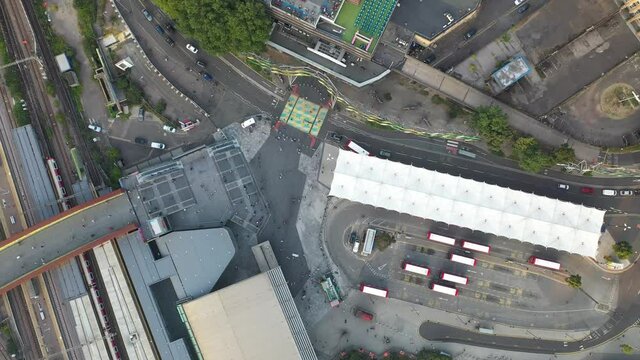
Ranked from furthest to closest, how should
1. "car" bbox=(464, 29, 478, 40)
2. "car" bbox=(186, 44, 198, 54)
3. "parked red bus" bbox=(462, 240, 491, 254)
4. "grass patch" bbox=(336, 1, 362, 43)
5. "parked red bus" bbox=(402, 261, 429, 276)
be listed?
"car" bbox=(186, 44, 198, 54) < "car" bbox=(464, 29, 478, 40) < "parked red bus" bbox=(402, 261, 429, 276) < "parked red bus" bbox=(462, 240, 491, 254) < "grass patch" bbox=(336, 1, 362, 43)

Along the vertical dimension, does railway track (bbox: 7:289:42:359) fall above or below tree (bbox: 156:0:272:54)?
below

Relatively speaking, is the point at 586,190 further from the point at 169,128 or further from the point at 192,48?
the point at 169,128

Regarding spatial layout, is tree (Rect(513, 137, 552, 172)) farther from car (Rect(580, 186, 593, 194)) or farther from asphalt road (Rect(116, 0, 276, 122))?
asphalt road (Rect(116, 0, 276, 122))

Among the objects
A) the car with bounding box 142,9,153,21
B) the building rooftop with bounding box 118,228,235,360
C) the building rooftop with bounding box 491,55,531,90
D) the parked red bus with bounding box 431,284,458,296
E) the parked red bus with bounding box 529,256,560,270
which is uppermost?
the car with bounding box 142,9,153,21

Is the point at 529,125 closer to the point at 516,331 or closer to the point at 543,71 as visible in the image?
the point at 543,71

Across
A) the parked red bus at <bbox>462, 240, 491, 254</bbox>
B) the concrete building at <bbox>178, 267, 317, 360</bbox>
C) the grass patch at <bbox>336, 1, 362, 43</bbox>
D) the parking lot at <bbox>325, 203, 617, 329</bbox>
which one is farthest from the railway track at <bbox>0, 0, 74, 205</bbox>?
A: the parked red bus at <bbox>462, 240, 491, 254</bbox>

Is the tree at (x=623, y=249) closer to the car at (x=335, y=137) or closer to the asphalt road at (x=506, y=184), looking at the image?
the asphalt road at (x=506, y=184)

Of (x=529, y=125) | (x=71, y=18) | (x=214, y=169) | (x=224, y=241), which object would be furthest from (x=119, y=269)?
(x=529, y=125)
